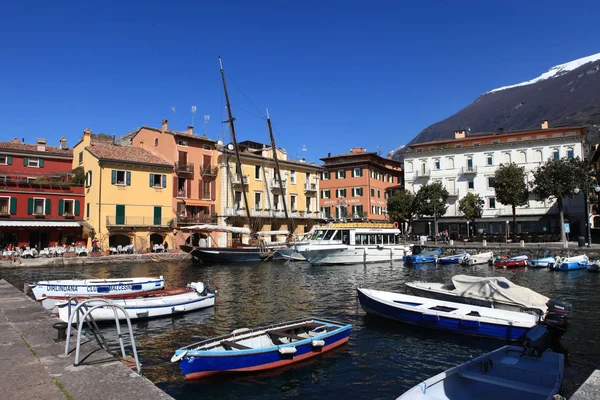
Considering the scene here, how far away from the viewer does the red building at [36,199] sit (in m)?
42.7

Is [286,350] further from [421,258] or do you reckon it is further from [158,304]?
[421,258]

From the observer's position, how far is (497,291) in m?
16.5

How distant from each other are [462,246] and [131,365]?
48.4 metres

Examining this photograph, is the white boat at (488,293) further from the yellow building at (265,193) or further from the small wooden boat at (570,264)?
the yellow building at (265,193)

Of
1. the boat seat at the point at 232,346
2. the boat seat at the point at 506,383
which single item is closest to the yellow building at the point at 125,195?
the boat seat at the point at 232,346

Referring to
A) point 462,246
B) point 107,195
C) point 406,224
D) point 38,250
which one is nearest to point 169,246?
point 107,195

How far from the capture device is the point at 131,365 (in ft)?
28.8

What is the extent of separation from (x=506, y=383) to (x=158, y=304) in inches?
512

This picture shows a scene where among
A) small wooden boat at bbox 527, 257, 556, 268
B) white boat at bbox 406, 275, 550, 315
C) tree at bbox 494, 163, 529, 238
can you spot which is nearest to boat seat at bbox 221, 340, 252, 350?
white boat at bbox 406, 275, 550, 315

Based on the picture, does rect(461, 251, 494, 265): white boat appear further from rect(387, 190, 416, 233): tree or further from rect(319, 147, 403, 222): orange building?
rect(319, 147, 403, 222): orange building

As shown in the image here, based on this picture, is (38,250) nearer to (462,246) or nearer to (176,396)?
(176,396)

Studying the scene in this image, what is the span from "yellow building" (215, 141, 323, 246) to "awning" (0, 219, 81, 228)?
16.5 meters

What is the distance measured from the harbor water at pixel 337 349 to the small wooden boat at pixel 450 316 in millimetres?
323

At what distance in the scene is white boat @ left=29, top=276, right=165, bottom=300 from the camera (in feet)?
61.7
